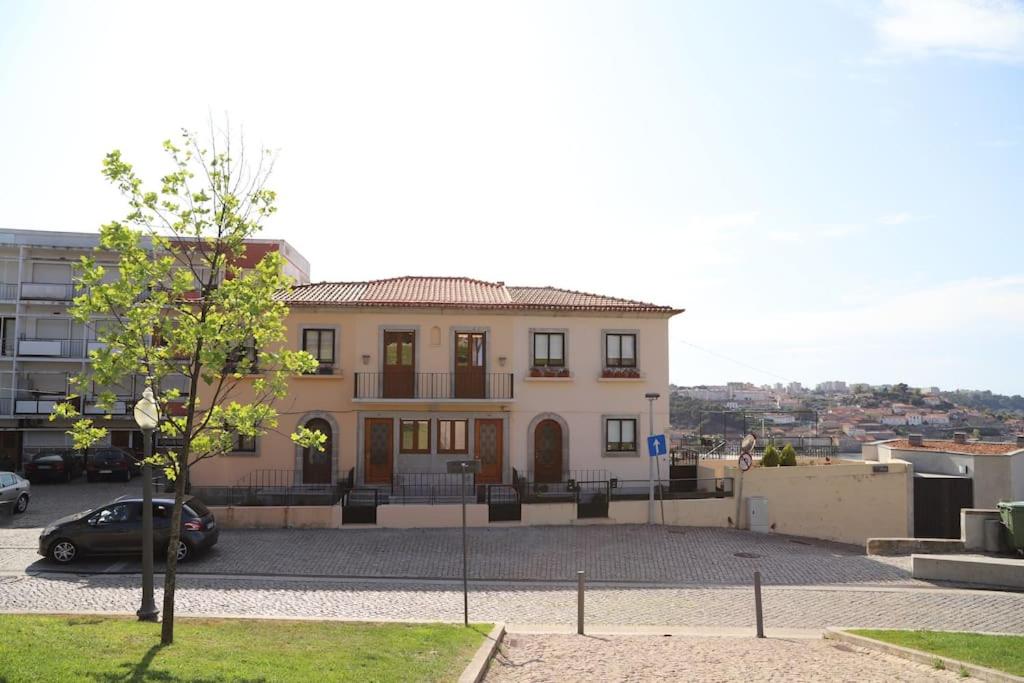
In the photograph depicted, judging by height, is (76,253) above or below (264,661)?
above

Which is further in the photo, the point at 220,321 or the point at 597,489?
the point at 597,489

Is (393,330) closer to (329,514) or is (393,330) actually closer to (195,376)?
(329,514)

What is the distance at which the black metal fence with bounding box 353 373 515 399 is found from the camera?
2436cm

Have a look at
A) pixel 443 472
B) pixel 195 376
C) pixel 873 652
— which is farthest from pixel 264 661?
pixel 443 472

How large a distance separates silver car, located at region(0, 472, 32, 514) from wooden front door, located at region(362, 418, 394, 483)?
31.5ft

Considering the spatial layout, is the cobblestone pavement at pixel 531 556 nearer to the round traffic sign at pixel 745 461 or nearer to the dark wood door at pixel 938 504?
the round traffic sign at pixel 745 461

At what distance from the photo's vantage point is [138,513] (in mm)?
16453

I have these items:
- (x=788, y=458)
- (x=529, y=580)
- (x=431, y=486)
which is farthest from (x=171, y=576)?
(x=788, y=458)

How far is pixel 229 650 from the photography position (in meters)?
9.29

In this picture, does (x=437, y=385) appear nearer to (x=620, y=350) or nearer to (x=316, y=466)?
(x=316, y=466)

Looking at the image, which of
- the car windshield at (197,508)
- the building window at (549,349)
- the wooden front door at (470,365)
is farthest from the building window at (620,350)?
the car windshield at (197,508)

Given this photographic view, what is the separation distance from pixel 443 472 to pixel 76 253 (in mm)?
22753

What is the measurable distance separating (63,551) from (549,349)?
47.3 ft

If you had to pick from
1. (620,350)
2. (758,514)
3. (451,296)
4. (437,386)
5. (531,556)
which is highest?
(451,296)
